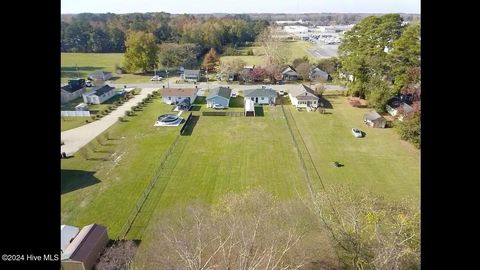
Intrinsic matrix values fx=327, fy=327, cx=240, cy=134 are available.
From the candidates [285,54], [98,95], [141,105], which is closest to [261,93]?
[141,105]

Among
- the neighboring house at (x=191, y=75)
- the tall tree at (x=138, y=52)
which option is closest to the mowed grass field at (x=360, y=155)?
the neighboring house at (x=191, y=75)

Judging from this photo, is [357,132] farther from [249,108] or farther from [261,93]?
[261,93]

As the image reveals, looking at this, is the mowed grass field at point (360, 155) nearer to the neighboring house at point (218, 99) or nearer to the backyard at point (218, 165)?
the backyard at point (218, 165)

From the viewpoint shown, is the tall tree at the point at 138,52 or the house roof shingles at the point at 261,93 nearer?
the house roof shingles at the point at 261,93

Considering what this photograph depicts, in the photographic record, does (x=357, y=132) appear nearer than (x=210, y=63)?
Yes
